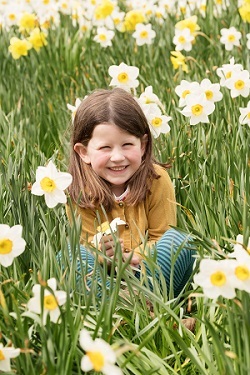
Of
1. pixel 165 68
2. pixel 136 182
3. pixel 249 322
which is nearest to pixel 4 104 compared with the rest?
pixel 165 68

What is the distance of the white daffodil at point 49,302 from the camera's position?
1764 millimetres

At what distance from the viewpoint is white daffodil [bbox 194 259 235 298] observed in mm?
1694

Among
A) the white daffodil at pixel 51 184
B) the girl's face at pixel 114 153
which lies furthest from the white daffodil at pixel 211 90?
the white daffodil at pixel 51 184

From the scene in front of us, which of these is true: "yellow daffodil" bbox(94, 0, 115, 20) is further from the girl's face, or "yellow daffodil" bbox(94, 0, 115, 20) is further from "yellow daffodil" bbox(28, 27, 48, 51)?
the girl's face

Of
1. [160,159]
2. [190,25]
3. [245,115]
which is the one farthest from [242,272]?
[190,25]

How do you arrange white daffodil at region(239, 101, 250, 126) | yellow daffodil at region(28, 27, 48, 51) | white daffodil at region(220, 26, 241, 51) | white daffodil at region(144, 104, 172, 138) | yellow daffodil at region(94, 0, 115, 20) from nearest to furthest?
white daffodil at region(239, 101, 250, 126), white daffodil at region(144, 104, 172, 138), white daffodil at region(220, 26, 241, 51), yellow daffodil at region(28, 27, 48, 51), yellow daffodil at region(94, 0, 115, 20)

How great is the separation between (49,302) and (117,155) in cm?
101

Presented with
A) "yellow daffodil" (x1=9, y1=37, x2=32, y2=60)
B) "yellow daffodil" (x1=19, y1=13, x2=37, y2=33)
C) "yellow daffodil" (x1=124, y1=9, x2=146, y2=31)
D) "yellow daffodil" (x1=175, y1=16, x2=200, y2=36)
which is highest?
"yellow daffodil" (x1=19, y1=13, x2=37, y2=33)

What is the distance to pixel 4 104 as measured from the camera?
4395 mm

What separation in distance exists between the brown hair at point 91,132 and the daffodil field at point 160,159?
0.42 feet

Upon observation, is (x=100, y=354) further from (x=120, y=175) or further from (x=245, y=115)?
(x=245, y=115)

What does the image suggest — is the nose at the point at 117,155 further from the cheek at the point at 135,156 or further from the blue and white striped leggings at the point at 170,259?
the blue and white striped leggings at the point at 170,259

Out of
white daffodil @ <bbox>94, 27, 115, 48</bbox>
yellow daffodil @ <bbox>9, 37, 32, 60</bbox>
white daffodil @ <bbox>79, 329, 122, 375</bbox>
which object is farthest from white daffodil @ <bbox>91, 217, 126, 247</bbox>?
white daffodil @ <bbox>94, 27, 115, 48</bbox>

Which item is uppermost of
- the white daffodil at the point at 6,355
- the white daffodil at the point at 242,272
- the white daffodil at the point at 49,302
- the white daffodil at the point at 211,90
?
the white daffodil at the point at 211,90
